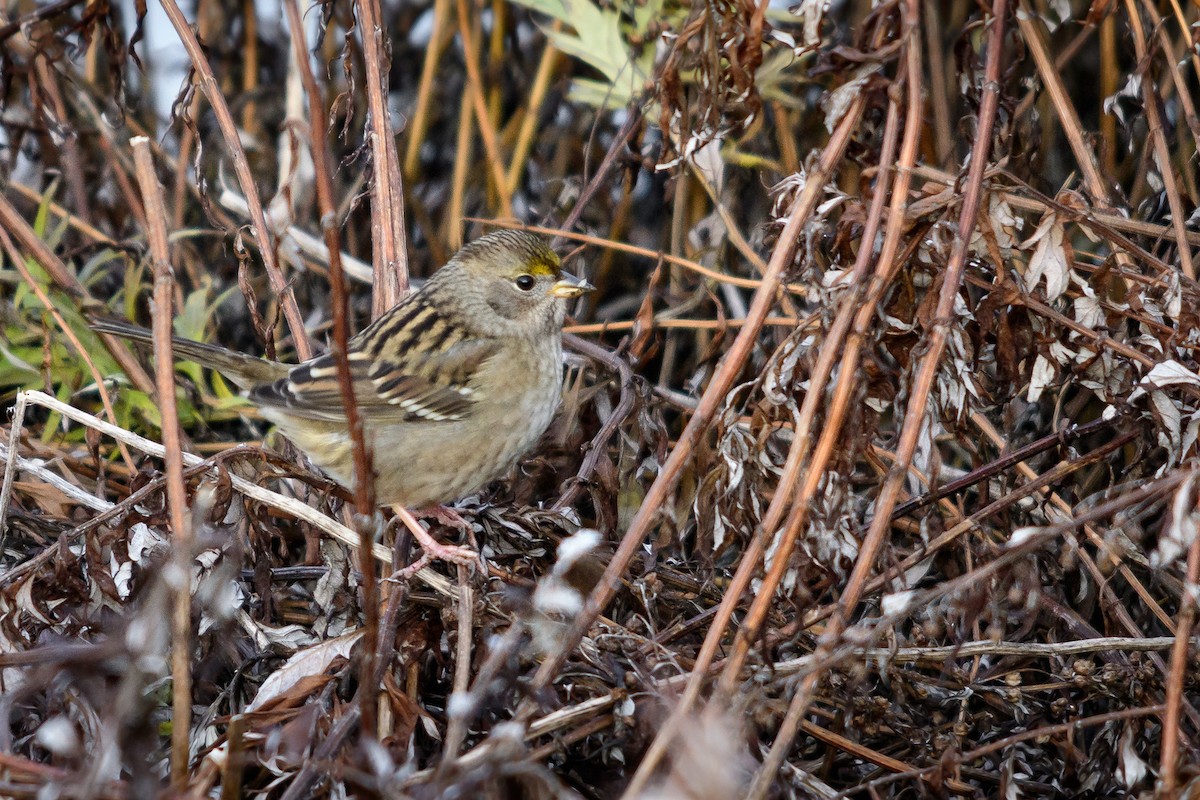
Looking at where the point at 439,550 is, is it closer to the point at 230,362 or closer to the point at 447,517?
the point at 447,517

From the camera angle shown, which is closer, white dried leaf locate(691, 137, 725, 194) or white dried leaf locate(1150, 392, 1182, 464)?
white dried leaf locate(1150, 392, 1182, 464)

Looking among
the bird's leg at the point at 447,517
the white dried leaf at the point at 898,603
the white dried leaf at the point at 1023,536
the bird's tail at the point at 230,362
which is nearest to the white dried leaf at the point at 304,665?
the bird's leg at the point at 447,517

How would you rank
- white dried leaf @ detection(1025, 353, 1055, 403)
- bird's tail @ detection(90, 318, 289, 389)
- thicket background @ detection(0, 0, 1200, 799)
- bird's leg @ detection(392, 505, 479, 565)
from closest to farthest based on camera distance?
thicket background @ detection(0, 0, 1200, 799), white dried leaf @ detection(1025, 353, 1055, 403), bird's leg @ detection(392, 505, 479, 565), bird's tail @ detection(90, 318, 289, 389)

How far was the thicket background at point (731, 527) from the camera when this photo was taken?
1.98 m

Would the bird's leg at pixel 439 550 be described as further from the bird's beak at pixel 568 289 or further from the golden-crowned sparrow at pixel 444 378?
the bird's beak at pixel 568 289

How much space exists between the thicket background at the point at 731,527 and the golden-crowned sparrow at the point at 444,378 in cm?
12

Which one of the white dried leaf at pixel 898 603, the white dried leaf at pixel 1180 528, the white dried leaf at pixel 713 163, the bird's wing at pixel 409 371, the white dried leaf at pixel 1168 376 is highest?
the white dried leaf at pixel 713 163

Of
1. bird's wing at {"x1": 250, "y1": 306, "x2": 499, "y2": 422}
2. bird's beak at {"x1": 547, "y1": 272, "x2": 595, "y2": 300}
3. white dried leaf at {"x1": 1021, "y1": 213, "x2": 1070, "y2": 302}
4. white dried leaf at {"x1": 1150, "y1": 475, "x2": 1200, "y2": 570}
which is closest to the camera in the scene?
white dried leaf at {"x1": 1150, "y1": 475, "x2": 1200, "y2": 570}

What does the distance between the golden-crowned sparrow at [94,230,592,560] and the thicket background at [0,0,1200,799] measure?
0.12 metres

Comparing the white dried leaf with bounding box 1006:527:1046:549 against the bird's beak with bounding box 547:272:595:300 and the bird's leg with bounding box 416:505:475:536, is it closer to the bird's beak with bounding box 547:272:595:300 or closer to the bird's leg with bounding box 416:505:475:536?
the bird's leg with bounding box 416:505:475:536

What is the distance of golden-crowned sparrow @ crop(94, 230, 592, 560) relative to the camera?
3.03 m

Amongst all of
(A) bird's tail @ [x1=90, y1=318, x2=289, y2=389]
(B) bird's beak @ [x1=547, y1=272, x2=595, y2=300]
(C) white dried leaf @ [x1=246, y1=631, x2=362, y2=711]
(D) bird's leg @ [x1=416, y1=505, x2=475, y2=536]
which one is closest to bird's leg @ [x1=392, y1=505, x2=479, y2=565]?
(D) bird's leg @ [x1=416, y1=505, x2=475, y2=536]

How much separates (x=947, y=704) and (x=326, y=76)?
3.15m

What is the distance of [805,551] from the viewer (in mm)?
2090
